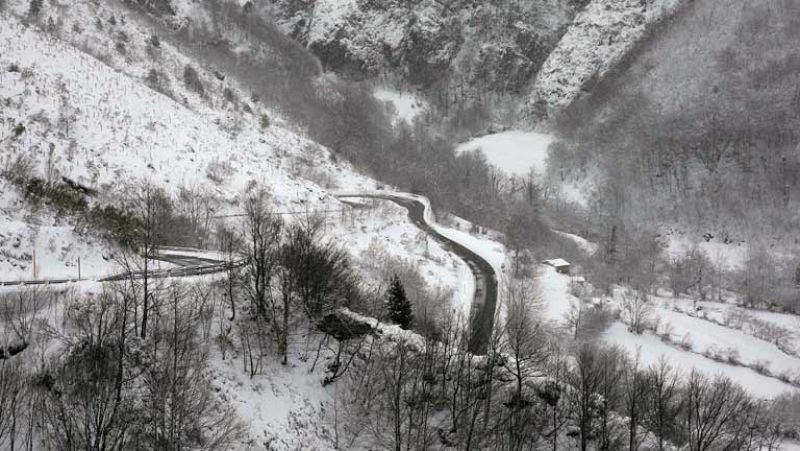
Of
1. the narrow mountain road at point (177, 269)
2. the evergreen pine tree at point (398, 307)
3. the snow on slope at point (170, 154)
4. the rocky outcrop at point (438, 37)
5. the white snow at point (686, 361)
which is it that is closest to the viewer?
the narrow mountain road at point (177, 269)

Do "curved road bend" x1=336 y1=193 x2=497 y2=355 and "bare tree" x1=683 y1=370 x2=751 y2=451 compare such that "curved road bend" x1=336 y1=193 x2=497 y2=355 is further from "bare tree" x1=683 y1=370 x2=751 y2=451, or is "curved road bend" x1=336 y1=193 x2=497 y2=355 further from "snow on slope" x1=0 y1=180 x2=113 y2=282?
"snow on slope" x1=0 y1=180 x2=113 y2=282

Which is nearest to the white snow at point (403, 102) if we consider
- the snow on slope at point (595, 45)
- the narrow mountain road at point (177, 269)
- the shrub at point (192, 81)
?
the snow on slope at point (595, 45)

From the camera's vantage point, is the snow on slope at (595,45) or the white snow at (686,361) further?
the snow on slope at (595,45)

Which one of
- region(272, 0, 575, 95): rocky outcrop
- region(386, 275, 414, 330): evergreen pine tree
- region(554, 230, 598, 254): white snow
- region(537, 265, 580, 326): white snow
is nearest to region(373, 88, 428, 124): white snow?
region(272, 0, 575, 95): rocky outcrop

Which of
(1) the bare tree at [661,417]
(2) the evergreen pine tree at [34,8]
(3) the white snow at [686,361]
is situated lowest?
(3) the white snow at [686,361]

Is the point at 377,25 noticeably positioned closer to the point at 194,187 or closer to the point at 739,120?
the point at 739,120

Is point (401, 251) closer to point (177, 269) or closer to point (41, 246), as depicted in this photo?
point (177, 269)

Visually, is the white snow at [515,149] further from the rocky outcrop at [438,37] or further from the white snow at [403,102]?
the rocky outcrop at [438,37]

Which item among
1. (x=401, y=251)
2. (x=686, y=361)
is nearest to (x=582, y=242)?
(x=686, y=361)
